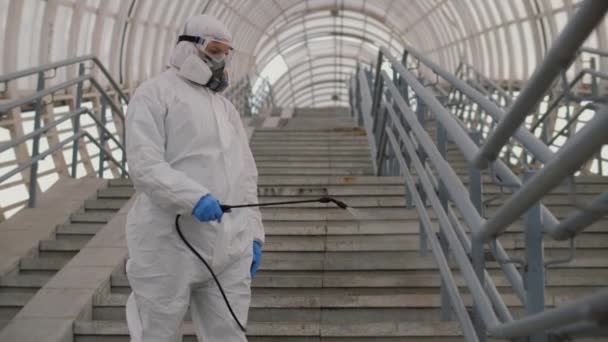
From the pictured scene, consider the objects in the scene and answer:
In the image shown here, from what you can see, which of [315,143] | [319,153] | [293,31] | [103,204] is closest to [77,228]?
[103,204]

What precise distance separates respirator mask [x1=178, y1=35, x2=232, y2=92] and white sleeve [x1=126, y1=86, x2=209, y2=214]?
18 cm

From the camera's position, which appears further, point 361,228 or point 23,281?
point 361,228

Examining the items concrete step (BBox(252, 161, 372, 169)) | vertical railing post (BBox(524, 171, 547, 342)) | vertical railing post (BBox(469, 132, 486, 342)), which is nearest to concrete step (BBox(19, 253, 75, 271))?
vertical railing post (BBox(469, 132, 486, 342))

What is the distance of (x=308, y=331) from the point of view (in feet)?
13.6

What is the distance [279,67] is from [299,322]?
1706 inches

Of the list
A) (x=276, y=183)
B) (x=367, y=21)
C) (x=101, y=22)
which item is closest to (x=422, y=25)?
(x=367, y=21)

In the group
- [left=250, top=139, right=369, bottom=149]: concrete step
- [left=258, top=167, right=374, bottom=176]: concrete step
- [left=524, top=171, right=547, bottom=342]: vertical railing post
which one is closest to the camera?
[left=524, top=171, right=547, bottom=342]: vertical railing post

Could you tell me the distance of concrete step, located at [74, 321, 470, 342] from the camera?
4098 mm

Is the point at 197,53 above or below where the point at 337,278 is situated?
above

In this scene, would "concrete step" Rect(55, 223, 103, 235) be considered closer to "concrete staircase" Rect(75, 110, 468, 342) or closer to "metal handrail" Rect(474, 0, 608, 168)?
"concrete staircase" Rect(75, 110, 468, 342)

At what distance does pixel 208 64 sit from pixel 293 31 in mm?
39781

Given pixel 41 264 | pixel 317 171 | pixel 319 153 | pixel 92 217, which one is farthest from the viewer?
pixel 319 153

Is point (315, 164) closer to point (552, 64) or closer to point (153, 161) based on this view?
point (153, 161)

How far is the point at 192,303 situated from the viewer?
11.0 feet
